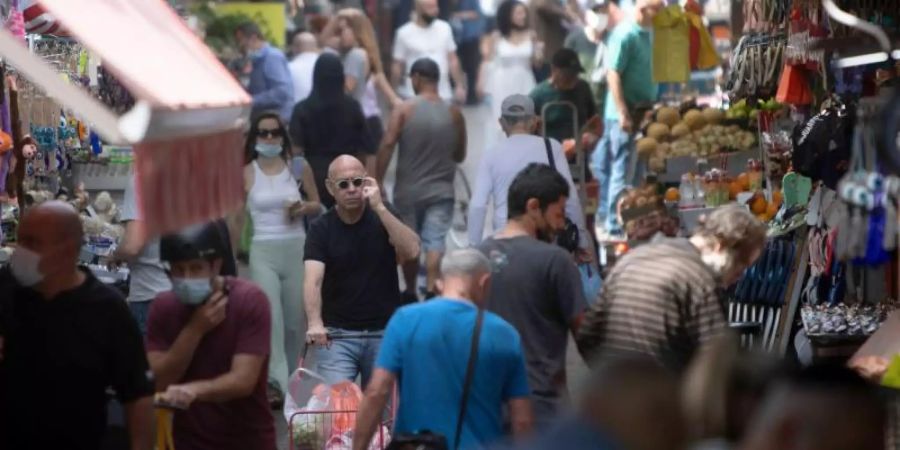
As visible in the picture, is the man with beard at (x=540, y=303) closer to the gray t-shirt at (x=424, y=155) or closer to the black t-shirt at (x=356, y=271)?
the black t-shirt at (x=356, y=271)

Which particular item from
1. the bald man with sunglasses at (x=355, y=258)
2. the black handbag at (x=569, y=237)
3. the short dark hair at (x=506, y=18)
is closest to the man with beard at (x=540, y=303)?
the bald man with sunglasses at (x=355, y=258)

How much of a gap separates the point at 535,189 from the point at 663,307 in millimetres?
990

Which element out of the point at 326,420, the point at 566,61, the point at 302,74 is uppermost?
the point at 566,61

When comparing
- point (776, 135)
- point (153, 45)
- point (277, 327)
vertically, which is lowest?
point (277, 327)

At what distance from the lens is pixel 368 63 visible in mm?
19219

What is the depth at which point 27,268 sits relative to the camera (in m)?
7.84

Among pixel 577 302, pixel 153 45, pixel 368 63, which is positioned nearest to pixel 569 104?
pixel 368 63

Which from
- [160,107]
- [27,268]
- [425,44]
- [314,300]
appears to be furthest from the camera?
[425,44]

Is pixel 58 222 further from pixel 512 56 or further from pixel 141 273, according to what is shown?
pixel 512 56

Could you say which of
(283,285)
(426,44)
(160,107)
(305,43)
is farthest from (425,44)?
(160,107)

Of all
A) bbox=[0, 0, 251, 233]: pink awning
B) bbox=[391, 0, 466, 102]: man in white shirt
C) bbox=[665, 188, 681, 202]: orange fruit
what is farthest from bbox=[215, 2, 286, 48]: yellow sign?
bbox=[0, 0, 251, 233]: pink awning

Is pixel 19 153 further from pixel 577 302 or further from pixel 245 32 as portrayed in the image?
pixel 245 32

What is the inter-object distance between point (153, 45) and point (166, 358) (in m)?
1.50

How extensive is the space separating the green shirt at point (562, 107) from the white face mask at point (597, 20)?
232 cm
